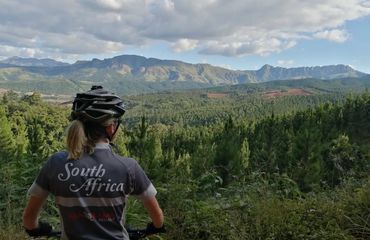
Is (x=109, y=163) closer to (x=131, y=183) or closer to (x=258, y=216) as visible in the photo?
(x=131, y=183)

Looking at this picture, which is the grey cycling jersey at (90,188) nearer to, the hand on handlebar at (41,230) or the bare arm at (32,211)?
the bare arm at (32,211)

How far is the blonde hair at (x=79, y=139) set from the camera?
241 centimetres

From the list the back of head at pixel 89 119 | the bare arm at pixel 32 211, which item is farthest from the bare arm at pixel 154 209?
the bare arm at pixel 32 211

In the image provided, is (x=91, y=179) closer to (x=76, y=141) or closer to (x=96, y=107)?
(x=76, y=141)

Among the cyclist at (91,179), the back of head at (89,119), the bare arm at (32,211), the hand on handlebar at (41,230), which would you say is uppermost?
the back of head at (89,119)

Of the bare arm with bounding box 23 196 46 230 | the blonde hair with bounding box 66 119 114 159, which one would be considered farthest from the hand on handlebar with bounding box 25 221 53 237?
the blonde hair with bounding box 66 119 114 159

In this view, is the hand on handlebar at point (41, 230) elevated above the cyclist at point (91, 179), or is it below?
below

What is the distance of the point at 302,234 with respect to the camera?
4.34 metres

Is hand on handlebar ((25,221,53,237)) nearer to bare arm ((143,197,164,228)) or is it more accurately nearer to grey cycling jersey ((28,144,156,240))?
grey cycling jersey ((28,144,156,240))

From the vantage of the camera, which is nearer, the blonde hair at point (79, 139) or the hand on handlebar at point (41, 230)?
the blonde hair at point (79, 139)

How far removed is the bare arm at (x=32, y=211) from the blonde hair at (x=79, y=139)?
38 cm

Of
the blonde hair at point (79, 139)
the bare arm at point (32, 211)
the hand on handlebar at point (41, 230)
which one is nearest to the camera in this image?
the blonde hair at point (79, 139)

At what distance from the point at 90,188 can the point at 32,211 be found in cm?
46

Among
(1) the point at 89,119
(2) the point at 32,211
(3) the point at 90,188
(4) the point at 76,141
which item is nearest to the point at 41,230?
(2) the point at 32,211
